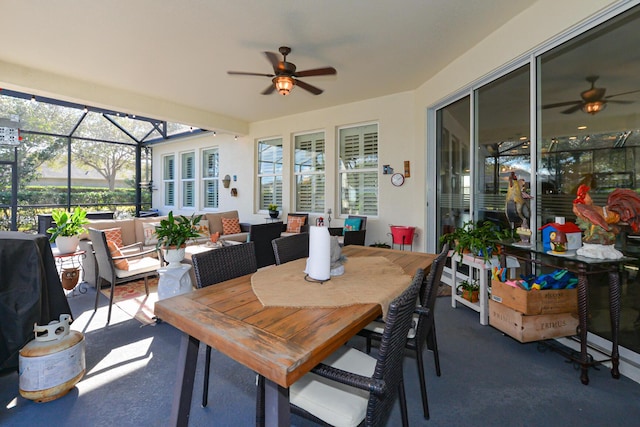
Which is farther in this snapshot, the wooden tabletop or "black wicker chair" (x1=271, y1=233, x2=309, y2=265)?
"black wicker chair" (x1=271, y1=233, x2=309, y2=265)

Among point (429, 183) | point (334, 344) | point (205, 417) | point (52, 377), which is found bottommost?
point (205, 417)

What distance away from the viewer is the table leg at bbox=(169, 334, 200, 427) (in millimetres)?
1318

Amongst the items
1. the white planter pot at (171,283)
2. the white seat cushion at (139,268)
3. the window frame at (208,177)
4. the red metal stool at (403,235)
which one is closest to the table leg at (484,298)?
the red metal stool at (403,235)

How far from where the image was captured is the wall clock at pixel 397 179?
483 centimetres

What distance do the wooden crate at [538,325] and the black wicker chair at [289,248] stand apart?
172 centimetres

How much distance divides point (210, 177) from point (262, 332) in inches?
298

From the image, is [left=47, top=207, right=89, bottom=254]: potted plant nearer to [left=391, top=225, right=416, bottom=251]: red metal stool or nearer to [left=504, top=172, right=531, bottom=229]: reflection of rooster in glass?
[left=391, top=225, right=416, bottom=251]: red metal stool

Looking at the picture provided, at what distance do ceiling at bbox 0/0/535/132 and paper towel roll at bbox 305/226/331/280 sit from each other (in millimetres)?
2331

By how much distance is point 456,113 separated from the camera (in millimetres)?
4008

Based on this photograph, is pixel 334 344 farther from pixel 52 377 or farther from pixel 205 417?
pixel 52 377

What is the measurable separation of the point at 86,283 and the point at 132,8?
3.55 metres

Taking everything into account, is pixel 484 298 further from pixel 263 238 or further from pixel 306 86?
pixel 306 86

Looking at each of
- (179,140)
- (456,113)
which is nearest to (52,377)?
(456,113)

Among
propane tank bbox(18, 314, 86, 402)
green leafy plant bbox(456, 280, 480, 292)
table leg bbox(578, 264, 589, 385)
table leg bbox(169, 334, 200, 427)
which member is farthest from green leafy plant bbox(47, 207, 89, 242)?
table leg bbox(578, 264, 589, 385)
